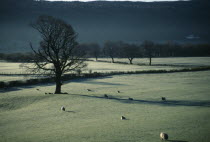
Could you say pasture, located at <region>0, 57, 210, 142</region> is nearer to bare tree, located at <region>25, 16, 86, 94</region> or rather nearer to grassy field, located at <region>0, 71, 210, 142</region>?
grassy field, located at <region>0, 71, 210, 142</region>

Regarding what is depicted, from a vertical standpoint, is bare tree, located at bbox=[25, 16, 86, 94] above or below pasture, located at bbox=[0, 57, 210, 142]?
above

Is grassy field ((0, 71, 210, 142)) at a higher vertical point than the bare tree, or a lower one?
lower

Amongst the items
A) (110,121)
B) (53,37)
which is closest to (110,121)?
(110,121)

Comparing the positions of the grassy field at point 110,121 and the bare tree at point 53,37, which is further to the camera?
the bare tree at point 53,37

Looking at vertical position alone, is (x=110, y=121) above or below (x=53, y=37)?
below

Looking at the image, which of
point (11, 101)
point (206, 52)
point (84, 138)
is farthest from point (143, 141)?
point (206, 52)

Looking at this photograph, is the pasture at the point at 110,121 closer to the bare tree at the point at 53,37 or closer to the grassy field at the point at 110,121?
the grassy field at the point at 110,121

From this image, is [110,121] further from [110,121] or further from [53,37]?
[53,37]

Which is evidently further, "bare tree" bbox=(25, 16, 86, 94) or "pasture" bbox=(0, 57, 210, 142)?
"bare tree" bbox=(25, 16, 86, 94)

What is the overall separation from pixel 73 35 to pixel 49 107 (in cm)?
1407

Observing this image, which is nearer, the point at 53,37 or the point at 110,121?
the point at 110,121

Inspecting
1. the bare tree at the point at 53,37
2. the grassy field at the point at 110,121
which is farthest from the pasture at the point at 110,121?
the bare tree at the point at 53,37

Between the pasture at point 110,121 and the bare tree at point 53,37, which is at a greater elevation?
the bare tree at point 53,37

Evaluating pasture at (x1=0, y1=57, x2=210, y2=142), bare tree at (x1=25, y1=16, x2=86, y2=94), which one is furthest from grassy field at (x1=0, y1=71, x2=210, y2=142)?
bare tree at (x1=25, y1=16, x2=86, y2=94)
